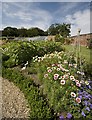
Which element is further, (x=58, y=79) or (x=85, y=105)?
(x=58, y=79)

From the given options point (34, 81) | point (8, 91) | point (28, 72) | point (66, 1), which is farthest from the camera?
point (66, 1)

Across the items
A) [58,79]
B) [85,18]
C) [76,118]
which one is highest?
[85,18]

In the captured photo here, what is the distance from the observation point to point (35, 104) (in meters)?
3.29

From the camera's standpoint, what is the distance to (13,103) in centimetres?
356

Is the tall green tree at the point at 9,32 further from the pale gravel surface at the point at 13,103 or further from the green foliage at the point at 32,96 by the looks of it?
the pale gravel surface at the point at 13,103

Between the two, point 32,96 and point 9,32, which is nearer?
point 32,96

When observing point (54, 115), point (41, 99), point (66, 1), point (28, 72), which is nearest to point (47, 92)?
point (41, 99)

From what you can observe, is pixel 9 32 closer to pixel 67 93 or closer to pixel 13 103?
pixel 13 103

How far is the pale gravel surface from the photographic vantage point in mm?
3215

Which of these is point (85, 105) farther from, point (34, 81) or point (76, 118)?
point (34, 81)

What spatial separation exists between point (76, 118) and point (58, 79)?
0.93 metres

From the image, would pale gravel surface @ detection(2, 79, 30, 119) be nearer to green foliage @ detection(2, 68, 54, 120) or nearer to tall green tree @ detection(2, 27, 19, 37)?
green foliage @ detection(2, 68, 54, 120)

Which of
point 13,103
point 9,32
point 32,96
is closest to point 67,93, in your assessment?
point 32,96

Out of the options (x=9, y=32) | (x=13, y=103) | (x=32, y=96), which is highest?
(x=9, y=32)
